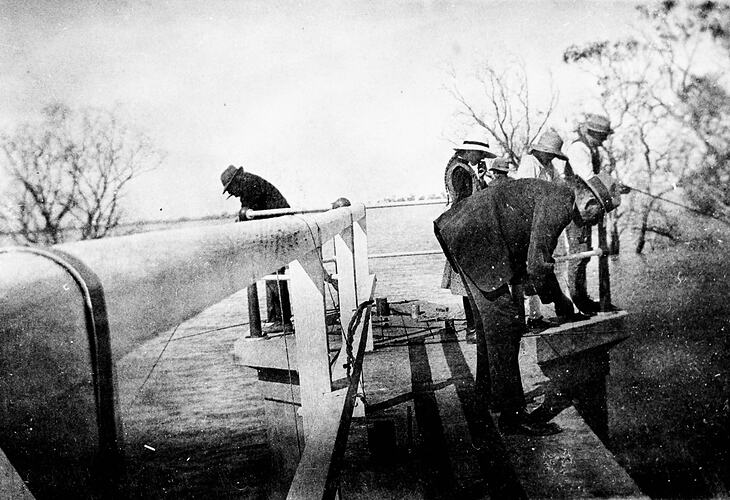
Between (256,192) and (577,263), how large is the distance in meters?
3.26

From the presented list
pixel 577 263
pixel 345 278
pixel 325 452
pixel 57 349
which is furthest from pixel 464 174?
pixel 57 349

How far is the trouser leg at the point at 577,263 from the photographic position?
4.93 meters

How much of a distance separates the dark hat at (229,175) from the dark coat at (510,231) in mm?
3026

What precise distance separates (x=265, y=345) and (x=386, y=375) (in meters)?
1.08

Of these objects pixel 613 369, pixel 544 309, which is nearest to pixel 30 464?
pixel 613 369

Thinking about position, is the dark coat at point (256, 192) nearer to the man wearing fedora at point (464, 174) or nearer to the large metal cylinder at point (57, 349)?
the man wearing fedora at point (464, 174)

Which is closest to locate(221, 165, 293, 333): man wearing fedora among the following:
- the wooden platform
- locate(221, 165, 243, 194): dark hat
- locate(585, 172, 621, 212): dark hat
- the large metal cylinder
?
locate(221, 165, 243, 194): dark hat

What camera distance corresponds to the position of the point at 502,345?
9.70 feet

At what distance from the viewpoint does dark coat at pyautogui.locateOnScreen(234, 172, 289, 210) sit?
5.71 metres

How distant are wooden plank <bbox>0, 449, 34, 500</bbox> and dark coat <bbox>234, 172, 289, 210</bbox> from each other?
553 centimetres

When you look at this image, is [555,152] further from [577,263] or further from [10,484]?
[10,484]

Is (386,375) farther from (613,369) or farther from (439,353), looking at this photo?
(613,369)

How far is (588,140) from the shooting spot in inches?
192

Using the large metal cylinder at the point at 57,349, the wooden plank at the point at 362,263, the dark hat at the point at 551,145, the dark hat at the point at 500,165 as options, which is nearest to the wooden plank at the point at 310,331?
the large metal cylinder at the point at 57,349
